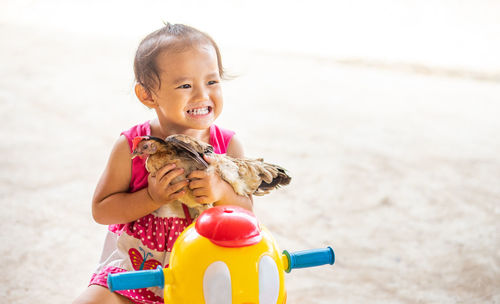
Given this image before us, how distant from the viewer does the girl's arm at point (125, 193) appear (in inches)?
37.7

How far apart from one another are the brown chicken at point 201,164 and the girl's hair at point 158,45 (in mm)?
185

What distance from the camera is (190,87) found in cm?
107

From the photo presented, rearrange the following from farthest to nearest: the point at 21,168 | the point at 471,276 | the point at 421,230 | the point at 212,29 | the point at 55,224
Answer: the point at 212,29, the point at 21,168, the point at 421,230, the point at 55,224, the point at 471,276

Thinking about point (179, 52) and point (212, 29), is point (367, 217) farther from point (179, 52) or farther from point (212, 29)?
point (212, 29)

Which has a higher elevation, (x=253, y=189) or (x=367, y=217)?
(x=253, y=189)

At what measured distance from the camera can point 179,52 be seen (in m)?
1.06

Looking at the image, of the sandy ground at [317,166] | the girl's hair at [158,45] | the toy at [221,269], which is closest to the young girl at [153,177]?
the girl's hair at [158,45]

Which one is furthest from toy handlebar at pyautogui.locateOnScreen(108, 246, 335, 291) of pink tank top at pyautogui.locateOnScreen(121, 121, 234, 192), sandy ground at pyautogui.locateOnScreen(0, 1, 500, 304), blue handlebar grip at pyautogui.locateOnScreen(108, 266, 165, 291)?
sandy ground at pyautogui.locateOnScreen(0, 1, 500, 304)

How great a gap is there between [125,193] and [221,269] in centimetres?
42

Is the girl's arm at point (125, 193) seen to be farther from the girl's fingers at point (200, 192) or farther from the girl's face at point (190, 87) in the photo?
the girl's face at point (190, 87)

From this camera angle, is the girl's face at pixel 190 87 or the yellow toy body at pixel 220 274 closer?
the yellow toy body at pixel 220 274

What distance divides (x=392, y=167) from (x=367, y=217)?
0.53 m

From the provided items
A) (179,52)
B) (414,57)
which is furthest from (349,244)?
(414,57)

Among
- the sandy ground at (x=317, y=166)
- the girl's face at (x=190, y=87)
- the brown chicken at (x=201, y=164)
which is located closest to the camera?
the brown chicken at (x=201, y=164)
